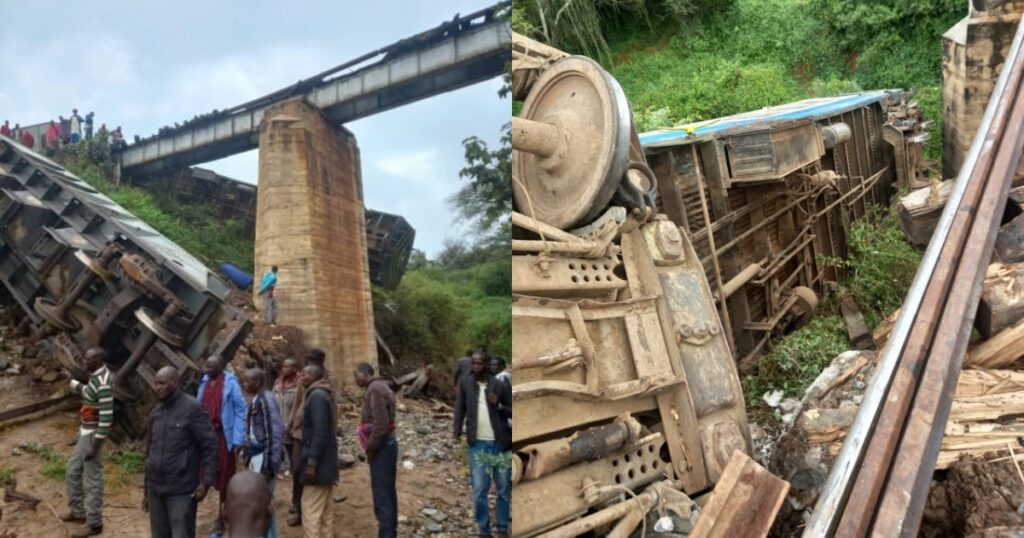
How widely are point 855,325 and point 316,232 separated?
433 centimetres

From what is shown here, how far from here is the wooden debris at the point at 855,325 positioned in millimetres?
5559

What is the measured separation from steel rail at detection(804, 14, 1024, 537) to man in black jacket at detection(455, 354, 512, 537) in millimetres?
1389

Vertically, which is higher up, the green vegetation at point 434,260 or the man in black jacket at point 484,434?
the green vegetation at point 434,260

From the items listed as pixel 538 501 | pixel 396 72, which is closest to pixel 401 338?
pixel 396 72

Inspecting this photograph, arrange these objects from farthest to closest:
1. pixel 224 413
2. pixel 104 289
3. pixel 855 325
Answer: pixel 855 325
pixel 104 289
pixel 224 413

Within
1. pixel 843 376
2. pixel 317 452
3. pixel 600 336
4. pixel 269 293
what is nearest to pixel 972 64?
pixel 843 376

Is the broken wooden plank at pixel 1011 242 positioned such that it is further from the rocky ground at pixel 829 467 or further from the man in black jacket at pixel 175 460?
the man in black jacket at pixel 175 460

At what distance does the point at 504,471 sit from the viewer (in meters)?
3.12

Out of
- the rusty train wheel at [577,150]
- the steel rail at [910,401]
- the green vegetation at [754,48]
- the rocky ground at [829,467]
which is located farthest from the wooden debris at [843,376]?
the green vegetation at [754,48]

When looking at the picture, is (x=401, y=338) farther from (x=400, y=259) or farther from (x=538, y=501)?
(x=538, y=501)

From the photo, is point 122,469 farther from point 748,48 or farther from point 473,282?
point 748,48

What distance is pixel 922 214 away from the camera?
5.35 metres

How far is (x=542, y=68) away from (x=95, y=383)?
8.61 ft

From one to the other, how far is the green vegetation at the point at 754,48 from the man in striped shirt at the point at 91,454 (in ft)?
38.3
